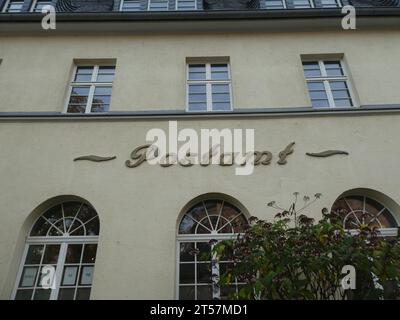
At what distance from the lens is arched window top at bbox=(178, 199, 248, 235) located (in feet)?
20.2

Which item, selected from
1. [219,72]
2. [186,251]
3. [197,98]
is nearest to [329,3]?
[219,72]

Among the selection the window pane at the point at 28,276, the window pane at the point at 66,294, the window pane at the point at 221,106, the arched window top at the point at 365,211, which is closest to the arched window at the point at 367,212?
the arched window top at the point at 365,211

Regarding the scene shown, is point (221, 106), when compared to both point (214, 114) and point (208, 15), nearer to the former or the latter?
point (214, 114)

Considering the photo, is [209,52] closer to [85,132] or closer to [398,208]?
[85,132]

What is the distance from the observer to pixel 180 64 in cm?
822

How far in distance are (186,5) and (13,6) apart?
16.8 feet

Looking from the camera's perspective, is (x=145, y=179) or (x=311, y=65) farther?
(x=311, y=65)

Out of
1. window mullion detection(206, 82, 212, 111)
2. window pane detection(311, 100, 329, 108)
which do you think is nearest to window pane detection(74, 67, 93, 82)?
window mullion detection(206, 82, 212, 111)

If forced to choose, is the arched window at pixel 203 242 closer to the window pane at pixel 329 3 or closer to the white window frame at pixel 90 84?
the white window frame at pixel 90 84

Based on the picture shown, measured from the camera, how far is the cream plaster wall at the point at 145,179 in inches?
223

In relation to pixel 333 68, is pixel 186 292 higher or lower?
lower

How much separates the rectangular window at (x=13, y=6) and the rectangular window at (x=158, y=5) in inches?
149

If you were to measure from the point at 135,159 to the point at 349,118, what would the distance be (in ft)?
15.1
